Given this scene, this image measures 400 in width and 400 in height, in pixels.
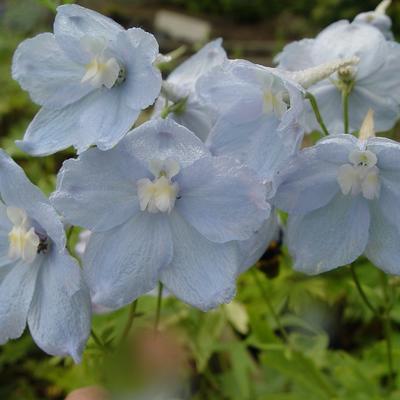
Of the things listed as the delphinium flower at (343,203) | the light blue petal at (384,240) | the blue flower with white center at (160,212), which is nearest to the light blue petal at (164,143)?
the blue flower with white center at (160,212)

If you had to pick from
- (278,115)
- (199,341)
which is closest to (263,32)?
(199,341)

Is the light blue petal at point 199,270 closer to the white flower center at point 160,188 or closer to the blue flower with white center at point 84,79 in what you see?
the white flower center at point 160,188

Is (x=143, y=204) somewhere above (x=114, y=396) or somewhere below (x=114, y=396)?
above

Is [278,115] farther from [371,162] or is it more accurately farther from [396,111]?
[396,111]

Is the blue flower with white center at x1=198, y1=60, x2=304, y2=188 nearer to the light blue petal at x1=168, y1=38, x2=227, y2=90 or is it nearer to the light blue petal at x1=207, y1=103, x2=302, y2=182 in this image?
the light blue petal at x1=207, y1=103, x2=302, y2=182

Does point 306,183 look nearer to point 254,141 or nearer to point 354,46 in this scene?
point 254,141

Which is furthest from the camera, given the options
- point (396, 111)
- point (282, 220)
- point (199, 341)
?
point (199, 341)

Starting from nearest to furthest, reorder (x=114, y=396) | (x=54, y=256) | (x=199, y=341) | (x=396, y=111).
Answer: (x=114, y=396)
(x=54, y=256)
(x=396, y=111)
(x=199, y=341)
